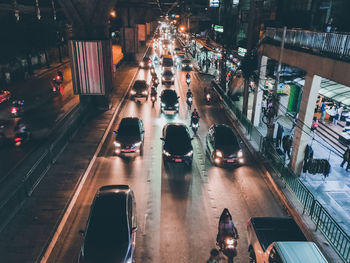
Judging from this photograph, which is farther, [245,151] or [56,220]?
[245,151]

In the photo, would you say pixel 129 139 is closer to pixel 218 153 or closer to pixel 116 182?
pixel 116 182

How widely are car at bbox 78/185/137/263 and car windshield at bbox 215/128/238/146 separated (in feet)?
23.5

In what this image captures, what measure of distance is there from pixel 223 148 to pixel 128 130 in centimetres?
567

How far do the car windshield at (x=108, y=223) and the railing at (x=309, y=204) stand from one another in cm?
657

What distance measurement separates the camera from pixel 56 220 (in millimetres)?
10305

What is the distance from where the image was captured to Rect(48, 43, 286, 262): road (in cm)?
965

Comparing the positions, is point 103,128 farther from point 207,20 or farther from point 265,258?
point 207,20

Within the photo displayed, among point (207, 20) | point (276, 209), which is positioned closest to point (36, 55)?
point (207, 20)

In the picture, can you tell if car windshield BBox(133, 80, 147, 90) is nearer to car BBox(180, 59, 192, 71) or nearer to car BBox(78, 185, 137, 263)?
car BBox(180, 59, 192, 71)

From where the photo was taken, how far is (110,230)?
8.40 metres

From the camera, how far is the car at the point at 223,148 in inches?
576

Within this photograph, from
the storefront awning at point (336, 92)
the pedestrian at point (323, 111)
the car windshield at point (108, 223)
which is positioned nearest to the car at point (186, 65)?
the pedestrian at point (323, 111)

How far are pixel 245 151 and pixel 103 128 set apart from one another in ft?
32.0

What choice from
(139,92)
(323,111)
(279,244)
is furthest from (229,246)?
(139,92)
